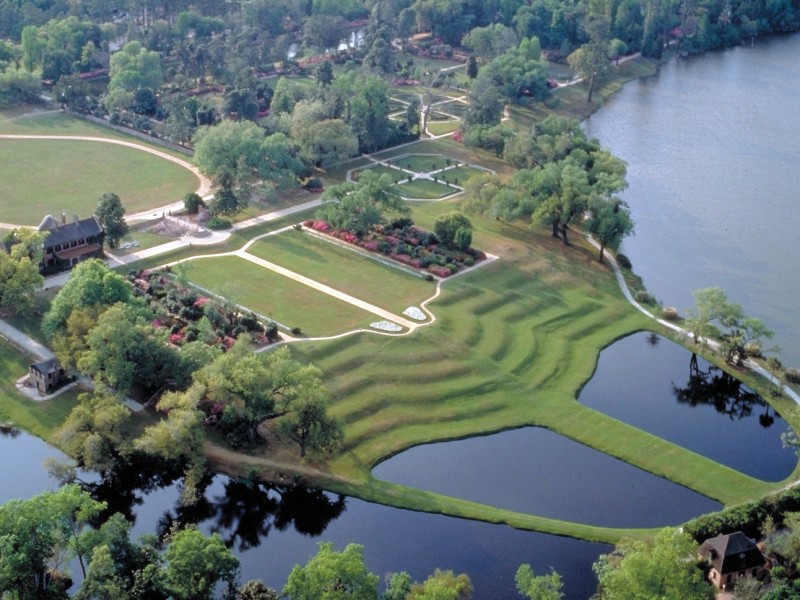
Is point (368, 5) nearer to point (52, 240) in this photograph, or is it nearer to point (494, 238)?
point (494, 238)

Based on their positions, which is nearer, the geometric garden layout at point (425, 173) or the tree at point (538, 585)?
the tree at point (538, 585)

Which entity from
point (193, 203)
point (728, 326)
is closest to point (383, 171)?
point (193, 203)

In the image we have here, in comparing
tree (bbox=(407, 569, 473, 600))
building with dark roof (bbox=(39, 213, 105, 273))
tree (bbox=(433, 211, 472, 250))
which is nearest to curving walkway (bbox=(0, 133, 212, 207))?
building with dark roof (bbox=(39, 213, 105, 273))

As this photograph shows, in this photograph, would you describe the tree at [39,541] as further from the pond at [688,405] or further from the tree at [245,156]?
the tree at [245,156]

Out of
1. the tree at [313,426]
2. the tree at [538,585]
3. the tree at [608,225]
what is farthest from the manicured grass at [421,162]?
the tree at [538,585]

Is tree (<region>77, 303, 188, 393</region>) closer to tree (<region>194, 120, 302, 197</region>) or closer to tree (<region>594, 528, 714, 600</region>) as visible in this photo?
tree (<region>594, 528, 714, 600</region>)

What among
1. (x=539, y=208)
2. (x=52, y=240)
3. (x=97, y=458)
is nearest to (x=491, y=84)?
(x=539, y=208)

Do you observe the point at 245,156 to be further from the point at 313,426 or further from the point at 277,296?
the point at 313,426
